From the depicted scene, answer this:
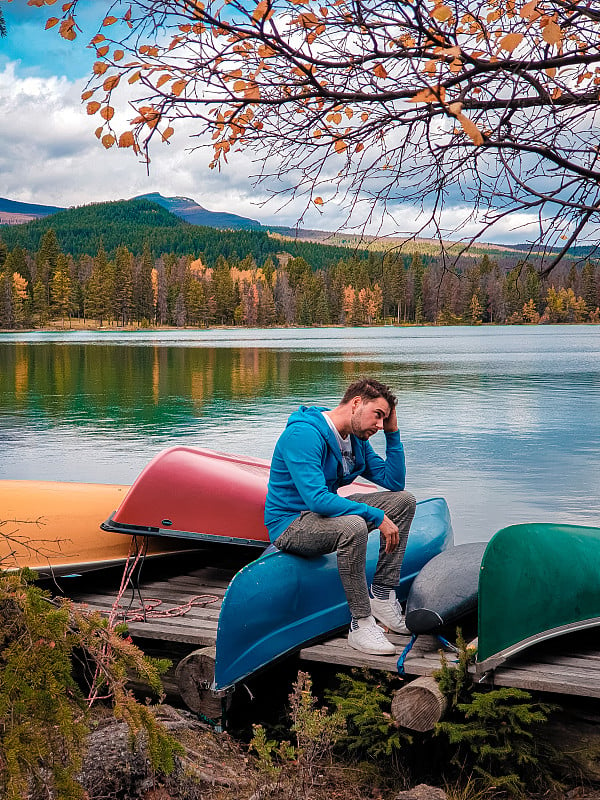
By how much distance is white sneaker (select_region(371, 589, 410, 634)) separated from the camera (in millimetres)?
4547

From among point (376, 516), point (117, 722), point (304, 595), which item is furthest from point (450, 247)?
point (117, 722)

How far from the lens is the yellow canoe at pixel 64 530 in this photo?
563cm

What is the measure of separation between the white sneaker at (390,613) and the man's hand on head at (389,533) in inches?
13.9

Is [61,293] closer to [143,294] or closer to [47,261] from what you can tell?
[47,261]

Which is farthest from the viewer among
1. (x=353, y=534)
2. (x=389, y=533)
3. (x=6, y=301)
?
(x=6, y=301)

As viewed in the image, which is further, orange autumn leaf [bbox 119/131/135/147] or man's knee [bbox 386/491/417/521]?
man's knee [bbox 386/491/417/521]

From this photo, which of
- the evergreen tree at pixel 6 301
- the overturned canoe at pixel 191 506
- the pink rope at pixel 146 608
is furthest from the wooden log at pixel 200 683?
the evergreen tree at pixel 6 301

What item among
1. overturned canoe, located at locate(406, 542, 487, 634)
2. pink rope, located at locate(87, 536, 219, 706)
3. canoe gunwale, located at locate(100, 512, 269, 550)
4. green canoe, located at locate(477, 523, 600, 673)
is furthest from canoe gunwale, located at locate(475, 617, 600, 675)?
canoe gunwale, located at locate(100, 512, 269, 550)

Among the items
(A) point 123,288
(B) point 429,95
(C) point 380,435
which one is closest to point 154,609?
(B) point 429,95

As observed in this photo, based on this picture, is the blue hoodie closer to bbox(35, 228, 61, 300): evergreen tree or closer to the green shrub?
the green shrub

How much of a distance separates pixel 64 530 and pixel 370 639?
2.62 m

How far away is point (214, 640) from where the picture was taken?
461 cm

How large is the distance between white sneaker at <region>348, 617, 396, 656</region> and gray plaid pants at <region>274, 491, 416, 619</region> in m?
0.05

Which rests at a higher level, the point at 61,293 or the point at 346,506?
the point at 61,293
